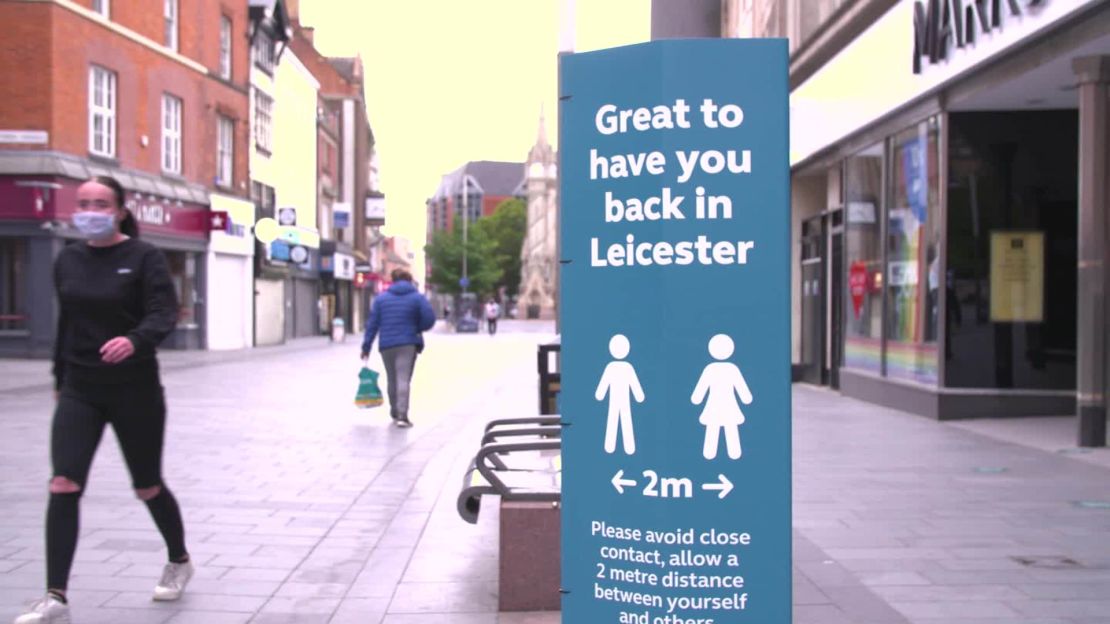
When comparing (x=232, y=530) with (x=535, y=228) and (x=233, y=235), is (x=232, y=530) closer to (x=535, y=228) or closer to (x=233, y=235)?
(x=233, y=235)

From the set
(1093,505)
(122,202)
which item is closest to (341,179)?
(1093,505)

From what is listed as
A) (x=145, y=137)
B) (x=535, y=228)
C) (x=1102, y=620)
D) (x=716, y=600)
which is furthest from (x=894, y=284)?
(x=535, y=228)

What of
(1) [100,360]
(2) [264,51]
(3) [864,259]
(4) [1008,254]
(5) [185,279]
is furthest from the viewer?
(2) [264,51]

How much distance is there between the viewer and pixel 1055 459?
33.0 feet

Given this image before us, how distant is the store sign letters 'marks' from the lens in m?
11.4

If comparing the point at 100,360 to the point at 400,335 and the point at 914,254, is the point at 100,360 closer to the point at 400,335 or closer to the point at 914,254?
the point at 400,335

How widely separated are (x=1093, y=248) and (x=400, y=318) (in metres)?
7.48

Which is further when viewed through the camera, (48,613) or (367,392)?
(367,392)

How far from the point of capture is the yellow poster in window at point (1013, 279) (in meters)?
13.6

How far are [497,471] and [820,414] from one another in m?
9.75

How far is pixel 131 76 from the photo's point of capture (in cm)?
2823

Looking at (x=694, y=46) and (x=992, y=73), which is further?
(x=992, y=73)

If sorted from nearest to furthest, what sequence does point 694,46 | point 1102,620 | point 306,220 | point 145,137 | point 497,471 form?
point 694,46
point 1102,620
point 497,471
point 145,137
point 306,220

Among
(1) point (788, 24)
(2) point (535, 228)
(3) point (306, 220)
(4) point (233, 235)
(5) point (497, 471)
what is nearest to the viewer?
(5) point (497, 471)
